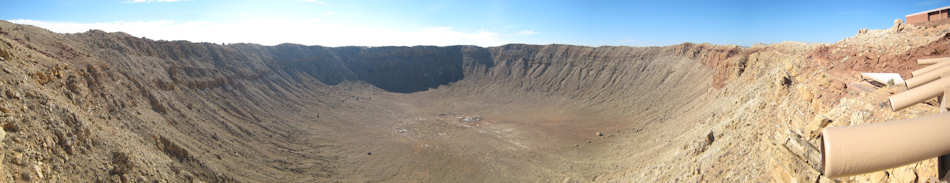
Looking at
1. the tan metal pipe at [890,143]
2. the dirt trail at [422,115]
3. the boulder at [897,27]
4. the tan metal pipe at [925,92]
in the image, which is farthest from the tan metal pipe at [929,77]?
the boulder at [897,27]

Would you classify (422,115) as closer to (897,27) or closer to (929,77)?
(897,27)

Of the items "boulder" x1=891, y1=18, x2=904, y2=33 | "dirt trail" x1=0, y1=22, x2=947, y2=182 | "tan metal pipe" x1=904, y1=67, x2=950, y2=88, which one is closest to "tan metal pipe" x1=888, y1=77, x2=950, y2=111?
"dirt trail" x1=0, y1=22, x2=947, y2=182

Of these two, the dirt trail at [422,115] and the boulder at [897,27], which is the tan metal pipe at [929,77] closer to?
the dirt trail at [422,115]

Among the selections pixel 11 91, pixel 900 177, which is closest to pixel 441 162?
pixel 11 91

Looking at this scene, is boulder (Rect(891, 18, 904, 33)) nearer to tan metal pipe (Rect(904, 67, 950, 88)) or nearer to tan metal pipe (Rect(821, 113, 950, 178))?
tan metal pipe (Rect(904, 67, 950, 88))

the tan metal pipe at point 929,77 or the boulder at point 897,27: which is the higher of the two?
the boulder at point 897,27

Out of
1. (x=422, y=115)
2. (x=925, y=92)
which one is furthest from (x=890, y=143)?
(x=422, y=115)
